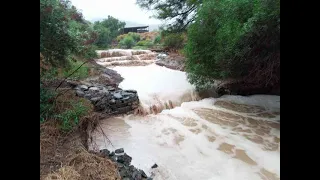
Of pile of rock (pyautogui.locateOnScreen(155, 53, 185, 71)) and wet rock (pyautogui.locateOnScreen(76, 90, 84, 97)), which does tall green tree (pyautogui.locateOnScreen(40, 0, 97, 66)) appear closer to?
wet rock (pyautogui.locateOnScreen(76, 90, 84, 97))

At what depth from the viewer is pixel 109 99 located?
4.12 metres

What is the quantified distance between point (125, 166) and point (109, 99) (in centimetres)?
178

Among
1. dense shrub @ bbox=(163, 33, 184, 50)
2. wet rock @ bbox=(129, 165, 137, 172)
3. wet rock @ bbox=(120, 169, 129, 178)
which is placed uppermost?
dense shrub @ bbox=(163, 33, 184, 50)

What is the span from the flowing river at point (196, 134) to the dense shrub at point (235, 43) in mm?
557

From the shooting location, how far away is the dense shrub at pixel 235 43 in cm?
340

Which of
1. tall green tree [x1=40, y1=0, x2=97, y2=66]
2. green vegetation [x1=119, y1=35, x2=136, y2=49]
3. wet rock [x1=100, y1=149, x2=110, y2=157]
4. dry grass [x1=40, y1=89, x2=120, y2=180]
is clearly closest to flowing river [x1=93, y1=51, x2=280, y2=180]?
wet rock [x1=100, y1=149, x2=110, y2=157]

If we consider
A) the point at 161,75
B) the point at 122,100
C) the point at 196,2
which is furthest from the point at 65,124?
the point at 196,2

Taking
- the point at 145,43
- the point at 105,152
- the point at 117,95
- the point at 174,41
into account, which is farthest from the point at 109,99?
the point at 145,43

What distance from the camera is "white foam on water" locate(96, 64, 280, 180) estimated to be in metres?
2.62

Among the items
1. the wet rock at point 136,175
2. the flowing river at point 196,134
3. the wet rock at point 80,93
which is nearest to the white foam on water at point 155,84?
the flowing river at point 196,134

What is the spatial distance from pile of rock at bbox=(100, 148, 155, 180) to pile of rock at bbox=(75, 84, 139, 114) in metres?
1.25

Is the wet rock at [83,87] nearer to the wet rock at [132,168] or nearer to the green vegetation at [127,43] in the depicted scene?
the wet rock at [132,168]

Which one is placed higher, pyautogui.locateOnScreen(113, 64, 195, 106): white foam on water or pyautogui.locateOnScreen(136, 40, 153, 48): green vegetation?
pyautogui.locateOnScreen(136, 40, 153, 48): green vegetation

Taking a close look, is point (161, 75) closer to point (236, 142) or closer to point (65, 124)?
point (236, 142)
